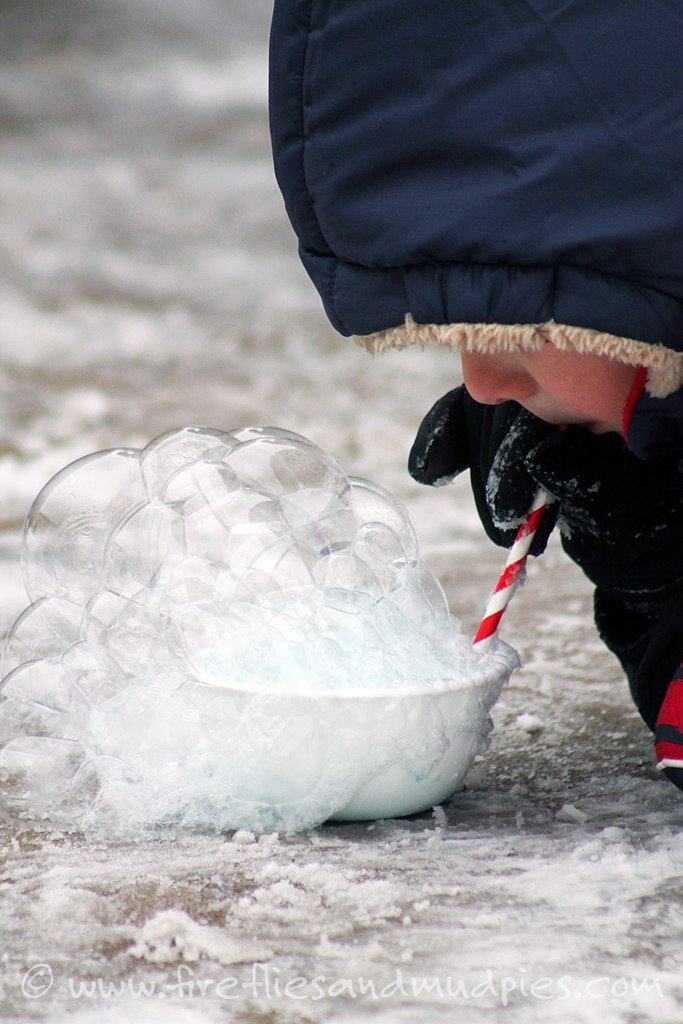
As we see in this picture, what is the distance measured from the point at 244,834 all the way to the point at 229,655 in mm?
140

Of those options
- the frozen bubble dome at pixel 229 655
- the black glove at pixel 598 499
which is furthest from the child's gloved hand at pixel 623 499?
the frozen bubble dome at pixel 229 655

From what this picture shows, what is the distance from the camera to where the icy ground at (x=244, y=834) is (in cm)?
74

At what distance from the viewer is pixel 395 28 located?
0.88 m

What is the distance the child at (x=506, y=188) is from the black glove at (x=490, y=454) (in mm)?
139

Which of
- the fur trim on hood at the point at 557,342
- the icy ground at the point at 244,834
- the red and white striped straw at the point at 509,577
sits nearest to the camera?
the icy ground at the point at 244,834

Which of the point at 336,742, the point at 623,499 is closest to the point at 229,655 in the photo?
the point at 336,742

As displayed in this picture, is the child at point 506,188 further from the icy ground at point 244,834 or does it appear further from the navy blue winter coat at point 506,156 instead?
the icy ground at point 244,834

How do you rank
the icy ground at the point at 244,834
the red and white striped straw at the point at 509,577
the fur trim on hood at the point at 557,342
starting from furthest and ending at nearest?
the red and white striped straw at the point at 509,577 → the fur trim on hood at the point at 557,342 → the icy ground at the point at 244,834

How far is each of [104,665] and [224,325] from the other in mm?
2307

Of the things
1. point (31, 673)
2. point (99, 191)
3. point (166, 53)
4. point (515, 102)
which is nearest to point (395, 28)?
point (515, 102)

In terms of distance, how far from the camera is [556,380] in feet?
3.18

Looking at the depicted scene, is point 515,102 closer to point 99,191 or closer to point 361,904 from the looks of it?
point 361,904

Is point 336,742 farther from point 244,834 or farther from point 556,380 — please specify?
point 556,380

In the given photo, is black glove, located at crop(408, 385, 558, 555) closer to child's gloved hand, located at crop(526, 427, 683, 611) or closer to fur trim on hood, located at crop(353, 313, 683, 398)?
child's gloved hand, located at crop(526, 427, 683, 611)
